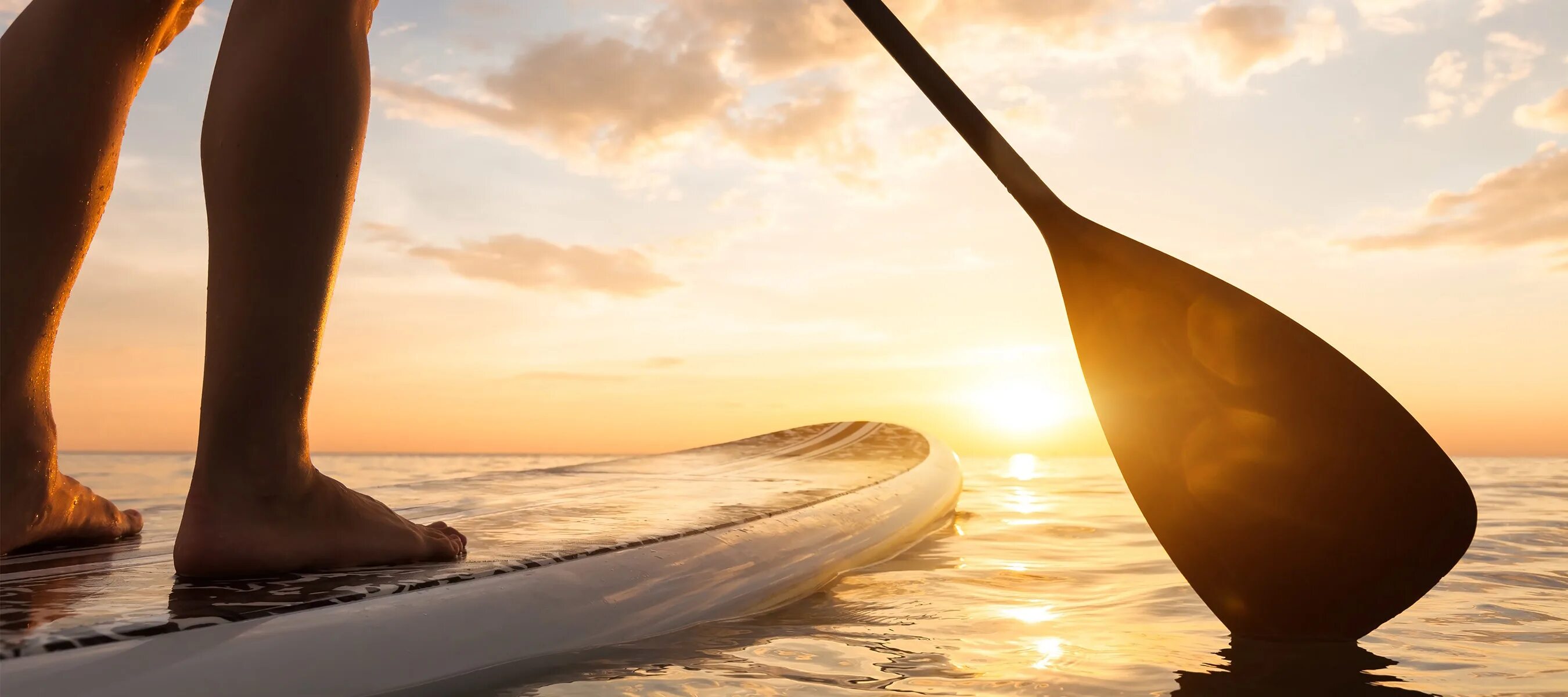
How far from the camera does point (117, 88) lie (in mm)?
1203

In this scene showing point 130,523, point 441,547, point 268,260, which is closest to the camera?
point 268,260

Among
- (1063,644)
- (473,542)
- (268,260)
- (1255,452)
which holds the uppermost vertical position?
(268,260)

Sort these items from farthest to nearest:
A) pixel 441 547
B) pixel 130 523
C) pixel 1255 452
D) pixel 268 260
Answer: pixel 130 523, pixel 1255 452, pixel 441 547, pixel 268 260

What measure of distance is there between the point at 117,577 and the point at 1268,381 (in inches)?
61.4

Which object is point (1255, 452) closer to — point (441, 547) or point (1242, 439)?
point (1242, 439)

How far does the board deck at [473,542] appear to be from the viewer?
868mm

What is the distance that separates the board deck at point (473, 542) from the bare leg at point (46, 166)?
0.62 feet

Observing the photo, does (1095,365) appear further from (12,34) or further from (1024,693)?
(12,34)

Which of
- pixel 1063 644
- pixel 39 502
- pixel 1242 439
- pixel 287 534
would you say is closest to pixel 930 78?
pixel 1242 439

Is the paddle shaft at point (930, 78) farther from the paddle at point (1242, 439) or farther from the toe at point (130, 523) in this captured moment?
the toe at point (130, 523)

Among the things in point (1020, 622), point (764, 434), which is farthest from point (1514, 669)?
point (764, 434)

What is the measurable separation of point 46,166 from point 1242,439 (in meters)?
1.62

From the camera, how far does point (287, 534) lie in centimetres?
114

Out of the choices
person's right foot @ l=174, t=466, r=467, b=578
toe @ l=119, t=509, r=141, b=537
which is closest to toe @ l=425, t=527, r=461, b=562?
person's right foot @ l=174, t=466, r=467, b=578
